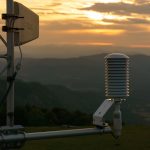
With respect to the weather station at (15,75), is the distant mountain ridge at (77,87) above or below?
below

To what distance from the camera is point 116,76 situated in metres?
5.96

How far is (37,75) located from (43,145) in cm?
11322

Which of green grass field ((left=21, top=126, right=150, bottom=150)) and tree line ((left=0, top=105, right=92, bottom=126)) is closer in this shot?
green grass field ((left=21, top=126, right=150, bottom=150))

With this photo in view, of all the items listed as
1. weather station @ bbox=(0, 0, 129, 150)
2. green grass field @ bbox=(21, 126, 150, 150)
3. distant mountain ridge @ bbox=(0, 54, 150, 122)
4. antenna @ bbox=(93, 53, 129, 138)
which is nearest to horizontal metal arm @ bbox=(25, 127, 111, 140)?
weather station @ bbox=(0, 0, 129, 150)

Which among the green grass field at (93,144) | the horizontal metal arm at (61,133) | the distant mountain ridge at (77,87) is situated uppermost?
the horizontal metal arm at (61,133)

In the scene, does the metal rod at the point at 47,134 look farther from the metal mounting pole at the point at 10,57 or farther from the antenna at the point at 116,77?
the antenna at the point at 116,77

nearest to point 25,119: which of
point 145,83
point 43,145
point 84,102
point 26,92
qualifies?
point 43,145

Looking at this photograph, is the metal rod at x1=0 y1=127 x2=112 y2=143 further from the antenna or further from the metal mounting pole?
the antenna

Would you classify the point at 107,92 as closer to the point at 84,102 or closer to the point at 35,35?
the point at 35,35

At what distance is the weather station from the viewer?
5.64 m

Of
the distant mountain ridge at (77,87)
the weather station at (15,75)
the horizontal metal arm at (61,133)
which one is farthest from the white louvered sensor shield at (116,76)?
the distant mountain ridge at (77,87)

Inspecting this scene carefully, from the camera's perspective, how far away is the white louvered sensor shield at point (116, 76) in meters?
5.96

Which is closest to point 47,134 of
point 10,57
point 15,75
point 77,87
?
point 15,75

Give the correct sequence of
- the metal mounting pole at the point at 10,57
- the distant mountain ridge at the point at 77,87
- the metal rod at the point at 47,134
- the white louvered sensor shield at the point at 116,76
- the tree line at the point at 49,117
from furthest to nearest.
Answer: the distant mountain ridge at the point at 77,87, the tree line at the point at 49,117, the white louvered sensor shield at the point at 116,76, the metal mounting pole at the point at 10,57, the metal rod at the point at 47,134
